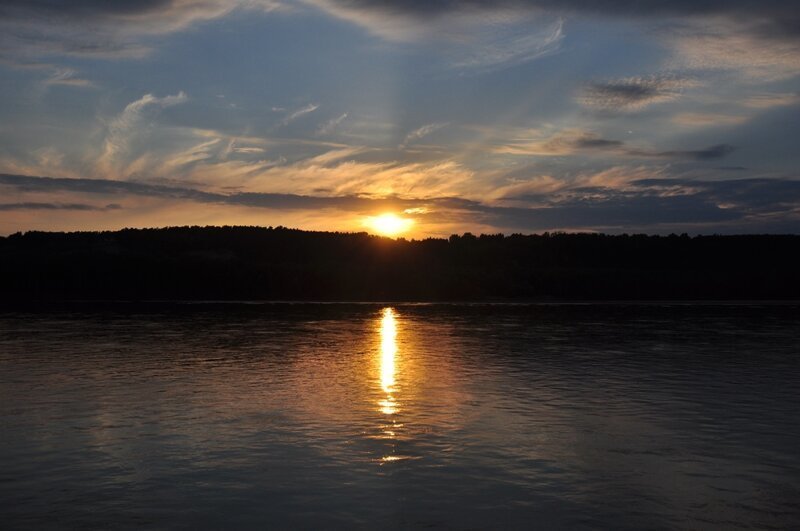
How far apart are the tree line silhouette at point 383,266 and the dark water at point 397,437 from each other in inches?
3015

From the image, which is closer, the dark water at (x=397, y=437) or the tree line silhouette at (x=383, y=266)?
the dark water at (x=397, y=437)

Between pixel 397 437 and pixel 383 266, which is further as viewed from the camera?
pixel 383 266

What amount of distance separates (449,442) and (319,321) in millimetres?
47571

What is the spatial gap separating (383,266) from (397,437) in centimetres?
11597

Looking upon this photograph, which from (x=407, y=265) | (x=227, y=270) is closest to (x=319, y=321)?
(x=227, y=270)

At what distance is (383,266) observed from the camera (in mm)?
135875

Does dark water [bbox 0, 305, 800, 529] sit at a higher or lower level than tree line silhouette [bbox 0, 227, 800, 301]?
lower

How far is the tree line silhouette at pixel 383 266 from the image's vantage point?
117688mm

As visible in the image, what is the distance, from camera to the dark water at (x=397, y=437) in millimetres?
14094

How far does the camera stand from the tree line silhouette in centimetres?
11769

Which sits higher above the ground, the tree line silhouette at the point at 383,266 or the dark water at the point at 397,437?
the tree line silhouette at the point at 383,266

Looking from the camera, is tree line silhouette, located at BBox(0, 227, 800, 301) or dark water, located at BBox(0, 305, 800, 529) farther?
tree line silhouette, located at BBox(0, 227, 800, 301)

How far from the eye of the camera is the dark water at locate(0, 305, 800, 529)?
1409cm

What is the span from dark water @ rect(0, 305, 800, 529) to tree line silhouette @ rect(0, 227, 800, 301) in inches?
3015
